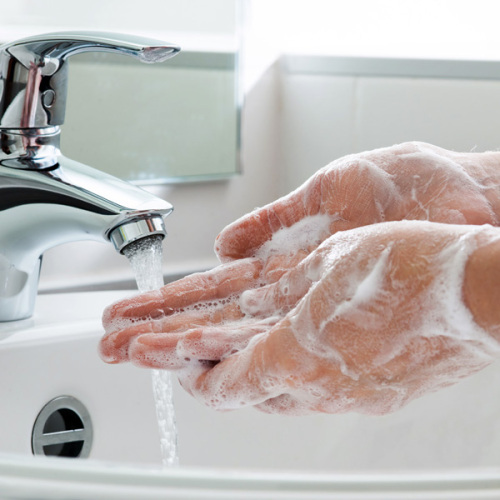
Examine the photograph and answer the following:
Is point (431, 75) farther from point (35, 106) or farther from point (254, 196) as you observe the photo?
point (35, 106)

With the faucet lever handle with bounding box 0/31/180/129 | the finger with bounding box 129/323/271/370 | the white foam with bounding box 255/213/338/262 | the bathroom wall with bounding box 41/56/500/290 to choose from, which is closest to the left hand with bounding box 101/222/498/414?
the finger with bounding box 129/323/271/370

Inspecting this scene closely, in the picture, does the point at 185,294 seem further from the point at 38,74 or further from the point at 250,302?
the point at 38,74

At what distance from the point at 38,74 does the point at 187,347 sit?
0.84 feet

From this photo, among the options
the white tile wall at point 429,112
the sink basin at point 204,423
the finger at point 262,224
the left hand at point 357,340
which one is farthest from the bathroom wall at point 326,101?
the left hand at point 357,340

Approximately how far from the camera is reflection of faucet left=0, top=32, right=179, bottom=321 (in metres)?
0.58

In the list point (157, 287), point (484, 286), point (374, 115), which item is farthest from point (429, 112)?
point (484, 286)

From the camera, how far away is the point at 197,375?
494 millimetres

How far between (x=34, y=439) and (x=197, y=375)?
0.24 metres

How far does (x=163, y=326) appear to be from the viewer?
0.53 m

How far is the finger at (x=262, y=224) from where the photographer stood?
0.61 metres

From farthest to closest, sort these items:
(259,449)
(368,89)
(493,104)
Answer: (368,89)
(493,104)
(259,449)

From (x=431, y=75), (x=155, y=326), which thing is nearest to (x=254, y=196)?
(x=431, y=75)

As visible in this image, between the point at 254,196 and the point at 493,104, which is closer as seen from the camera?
the point at 493,104

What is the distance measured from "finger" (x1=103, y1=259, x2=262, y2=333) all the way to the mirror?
37 centimetres
